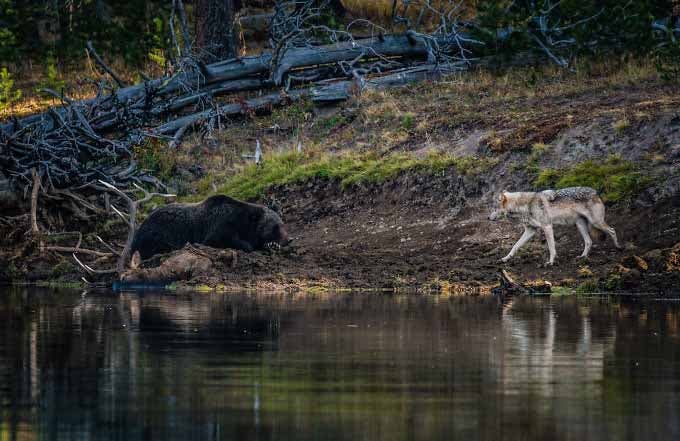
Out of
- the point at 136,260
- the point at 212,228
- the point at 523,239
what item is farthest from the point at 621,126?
the point at 136,260

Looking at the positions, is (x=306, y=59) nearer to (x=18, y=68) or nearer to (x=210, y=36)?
(x=210, y=36)

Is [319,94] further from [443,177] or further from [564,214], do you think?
[564,214]

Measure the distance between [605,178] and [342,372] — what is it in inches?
506

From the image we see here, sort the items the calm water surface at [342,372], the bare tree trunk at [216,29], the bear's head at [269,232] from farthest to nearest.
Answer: the bare tree trunk at [216,29] → the bear's head at [269,232] → the calm water surface at [342,372]

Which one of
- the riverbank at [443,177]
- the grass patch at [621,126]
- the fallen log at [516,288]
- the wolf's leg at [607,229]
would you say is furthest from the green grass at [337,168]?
the fallen log at [516,288]

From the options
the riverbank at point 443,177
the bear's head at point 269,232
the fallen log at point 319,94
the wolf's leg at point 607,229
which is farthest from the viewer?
the fallen log at point 319,94

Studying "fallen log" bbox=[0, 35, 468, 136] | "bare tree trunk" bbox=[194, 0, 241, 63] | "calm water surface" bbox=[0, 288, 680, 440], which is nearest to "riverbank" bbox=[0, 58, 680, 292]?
"fallen log" bbox=[0, 35, 468, 136]

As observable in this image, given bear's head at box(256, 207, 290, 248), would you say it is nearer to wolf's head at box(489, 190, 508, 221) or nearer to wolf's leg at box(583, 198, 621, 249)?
wolf's head at box(489, 190, 508, 221)

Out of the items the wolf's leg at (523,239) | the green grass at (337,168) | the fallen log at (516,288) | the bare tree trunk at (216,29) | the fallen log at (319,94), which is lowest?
the fallen log at (516,288)

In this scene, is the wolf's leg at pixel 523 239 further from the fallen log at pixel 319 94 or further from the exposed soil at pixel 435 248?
the fallen log at pixel 319 94

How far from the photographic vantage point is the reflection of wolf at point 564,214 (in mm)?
20266

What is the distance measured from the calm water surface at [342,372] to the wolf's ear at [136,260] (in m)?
4.91

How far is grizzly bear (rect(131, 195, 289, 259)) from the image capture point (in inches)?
868

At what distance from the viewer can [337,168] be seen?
27.4 meters
